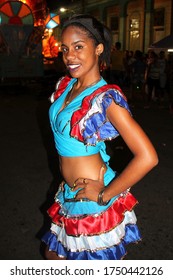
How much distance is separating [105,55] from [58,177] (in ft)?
11.7

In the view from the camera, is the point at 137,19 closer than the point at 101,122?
No

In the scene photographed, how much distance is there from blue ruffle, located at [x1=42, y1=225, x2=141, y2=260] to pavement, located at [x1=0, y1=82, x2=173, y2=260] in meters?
1.45

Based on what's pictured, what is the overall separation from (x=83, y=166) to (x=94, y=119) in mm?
276

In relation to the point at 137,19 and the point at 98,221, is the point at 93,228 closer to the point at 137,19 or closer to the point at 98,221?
the point at 98,221

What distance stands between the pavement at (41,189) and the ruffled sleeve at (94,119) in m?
1.98

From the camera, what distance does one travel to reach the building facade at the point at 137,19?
20406 mm

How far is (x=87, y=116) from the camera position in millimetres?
1771

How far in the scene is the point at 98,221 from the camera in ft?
6.24

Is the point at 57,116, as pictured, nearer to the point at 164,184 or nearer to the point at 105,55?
the point at 105,55

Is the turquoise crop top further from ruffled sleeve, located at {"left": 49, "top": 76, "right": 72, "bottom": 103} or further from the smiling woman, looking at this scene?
ruffled sleeve, located at {"left": 49, "top": 76, "right": 72, "bottom": 103}

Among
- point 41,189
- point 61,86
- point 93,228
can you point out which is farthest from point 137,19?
point 93,228

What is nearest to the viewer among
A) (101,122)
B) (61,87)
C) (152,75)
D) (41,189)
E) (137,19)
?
(101,122)

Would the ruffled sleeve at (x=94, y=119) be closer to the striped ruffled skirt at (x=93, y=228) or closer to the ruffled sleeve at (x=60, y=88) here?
the striped ruffled skirt at (x=93, y=228)

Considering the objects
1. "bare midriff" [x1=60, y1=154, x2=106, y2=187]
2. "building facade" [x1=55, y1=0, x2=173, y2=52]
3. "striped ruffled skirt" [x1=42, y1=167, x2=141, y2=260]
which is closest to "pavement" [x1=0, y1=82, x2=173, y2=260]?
"striped ruffled skirt" [x1=42, y1=167, x2=141, y2=260]
